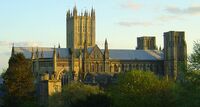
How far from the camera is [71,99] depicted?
71.4 metres

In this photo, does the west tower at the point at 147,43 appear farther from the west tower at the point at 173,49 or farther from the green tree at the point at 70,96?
the green tree at the point at 70,96

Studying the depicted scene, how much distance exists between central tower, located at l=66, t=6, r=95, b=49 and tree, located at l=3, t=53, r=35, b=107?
82.9 m

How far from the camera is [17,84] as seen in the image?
7419 cm

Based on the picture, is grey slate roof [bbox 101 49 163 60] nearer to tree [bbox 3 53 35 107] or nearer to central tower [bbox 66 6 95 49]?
central tower [bbox 66 6 95 49]

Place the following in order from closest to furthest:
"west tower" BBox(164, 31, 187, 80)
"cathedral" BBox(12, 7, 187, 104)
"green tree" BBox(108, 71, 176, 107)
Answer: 1. "green tree" BBox(108, 71, 176, 107)
2. "cathedral" BBox(12, 7, 187, 104)
3. "west tower" BBox(164, 31, 187, 80)

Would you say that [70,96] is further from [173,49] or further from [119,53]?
[173,49]

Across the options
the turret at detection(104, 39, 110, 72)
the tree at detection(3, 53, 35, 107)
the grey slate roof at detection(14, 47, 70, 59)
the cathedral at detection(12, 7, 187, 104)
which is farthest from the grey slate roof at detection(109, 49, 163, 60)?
the tree at detection(3, 53, 35, 107)

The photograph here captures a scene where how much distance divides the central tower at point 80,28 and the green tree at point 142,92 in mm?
93493

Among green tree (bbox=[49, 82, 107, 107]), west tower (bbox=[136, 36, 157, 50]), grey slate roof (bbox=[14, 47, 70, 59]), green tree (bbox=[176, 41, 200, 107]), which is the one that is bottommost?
green tree (bbox=[49, 82, 107, 107])

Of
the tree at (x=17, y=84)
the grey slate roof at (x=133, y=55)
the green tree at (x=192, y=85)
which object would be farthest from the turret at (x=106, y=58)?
the green tree at (x=192, y=85)

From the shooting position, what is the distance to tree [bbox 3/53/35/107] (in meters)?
73.8

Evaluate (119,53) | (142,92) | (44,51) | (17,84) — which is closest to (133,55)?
(119,53)

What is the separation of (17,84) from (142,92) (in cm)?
1892

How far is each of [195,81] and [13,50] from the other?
88078 mm
